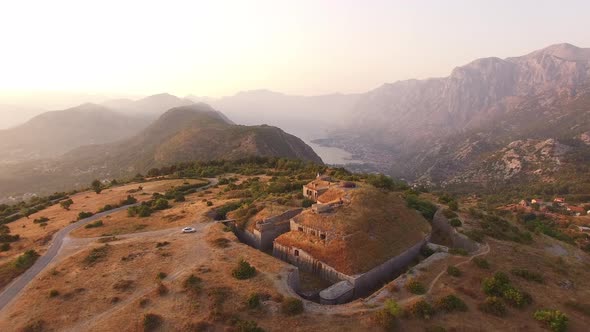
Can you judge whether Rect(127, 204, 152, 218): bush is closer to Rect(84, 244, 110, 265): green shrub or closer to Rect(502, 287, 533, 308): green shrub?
Rect(84, 244, 110, 265): green shrub

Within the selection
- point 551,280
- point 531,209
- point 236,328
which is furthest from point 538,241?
point 531,209

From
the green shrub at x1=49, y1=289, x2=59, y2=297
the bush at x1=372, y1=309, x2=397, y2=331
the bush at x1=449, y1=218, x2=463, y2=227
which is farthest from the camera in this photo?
the bush at x1=449, y1=218, x2=463, y2=227

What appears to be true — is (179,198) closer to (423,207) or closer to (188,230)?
(188,230)

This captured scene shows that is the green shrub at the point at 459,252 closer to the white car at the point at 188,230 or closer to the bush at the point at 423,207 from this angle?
the bush at the point at 423,207

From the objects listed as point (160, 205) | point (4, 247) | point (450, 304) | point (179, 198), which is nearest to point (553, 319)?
point (450, 304)

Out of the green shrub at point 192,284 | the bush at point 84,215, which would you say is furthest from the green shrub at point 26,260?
the green shrub at point 192,284

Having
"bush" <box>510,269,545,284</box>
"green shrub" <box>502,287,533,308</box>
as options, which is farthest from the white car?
"bush" <box>510,269,545,284</box>
